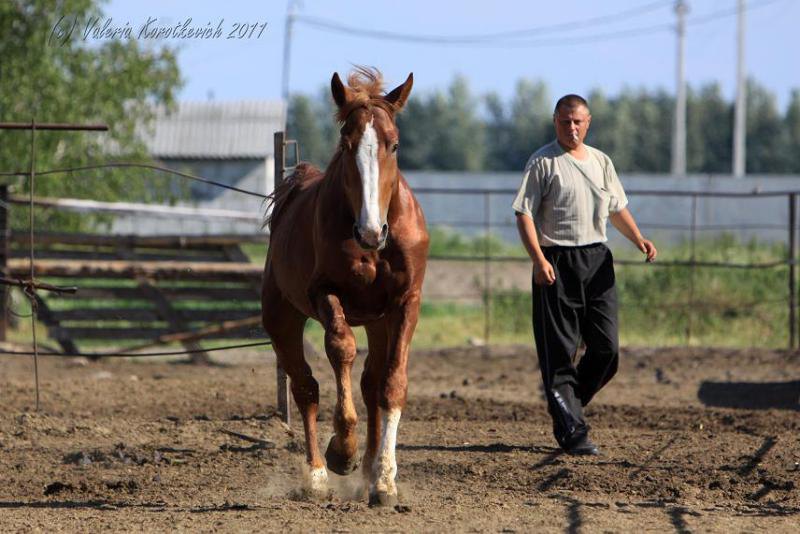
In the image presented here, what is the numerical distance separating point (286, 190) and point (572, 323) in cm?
202

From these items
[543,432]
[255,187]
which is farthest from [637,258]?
[255,187]

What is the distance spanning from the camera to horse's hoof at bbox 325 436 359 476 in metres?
5.98

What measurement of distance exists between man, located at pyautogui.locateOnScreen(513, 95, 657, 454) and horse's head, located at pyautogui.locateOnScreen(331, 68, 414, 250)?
1553 mm

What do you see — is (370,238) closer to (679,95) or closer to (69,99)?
(69,99)

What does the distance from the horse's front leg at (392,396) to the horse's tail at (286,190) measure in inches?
66.3

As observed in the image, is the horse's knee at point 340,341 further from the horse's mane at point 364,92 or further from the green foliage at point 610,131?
the green foliage at point 610,131

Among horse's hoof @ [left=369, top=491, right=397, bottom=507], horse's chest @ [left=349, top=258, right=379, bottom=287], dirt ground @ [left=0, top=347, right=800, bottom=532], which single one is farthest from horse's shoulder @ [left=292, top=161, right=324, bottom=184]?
horse's hoof @ [left=369, top=491, right=397, bottom=507]

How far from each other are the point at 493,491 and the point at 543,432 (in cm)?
212

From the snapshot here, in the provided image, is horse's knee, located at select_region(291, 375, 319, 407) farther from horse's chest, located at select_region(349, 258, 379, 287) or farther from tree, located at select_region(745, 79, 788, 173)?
tree, located at select_region(745, 79, 788, 173)

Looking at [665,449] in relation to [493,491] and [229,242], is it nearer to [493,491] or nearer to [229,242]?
[493,491]

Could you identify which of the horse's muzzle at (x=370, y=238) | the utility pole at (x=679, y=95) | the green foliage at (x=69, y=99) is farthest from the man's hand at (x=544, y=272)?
the utility pole at (x=679, y=95)

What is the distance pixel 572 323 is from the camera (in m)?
7.23

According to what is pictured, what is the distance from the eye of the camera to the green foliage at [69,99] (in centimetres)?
1888

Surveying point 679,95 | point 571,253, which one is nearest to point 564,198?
point 571,253
